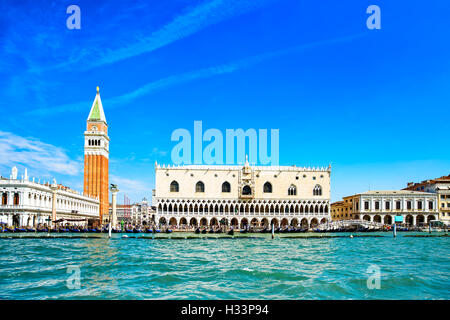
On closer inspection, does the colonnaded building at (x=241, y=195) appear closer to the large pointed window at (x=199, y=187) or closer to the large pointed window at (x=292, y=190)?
the large pointed window at (x=292, y=190)

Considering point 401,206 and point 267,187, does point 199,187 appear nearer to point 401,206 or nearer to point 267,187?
point 267,187

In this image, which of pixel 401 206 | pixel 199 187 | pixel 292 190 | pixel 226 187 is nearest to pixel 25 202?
pixel 199 187

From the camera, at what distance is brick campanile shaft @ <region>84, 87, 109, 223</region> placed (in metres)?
74.0

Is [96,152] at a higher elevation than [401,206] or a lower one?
higher

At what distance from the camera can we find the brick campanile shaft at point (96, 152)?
7400 centimetres

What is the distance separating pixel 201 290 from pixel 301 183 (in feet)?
170

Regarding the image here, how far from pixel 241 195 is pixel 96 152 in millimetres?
31175

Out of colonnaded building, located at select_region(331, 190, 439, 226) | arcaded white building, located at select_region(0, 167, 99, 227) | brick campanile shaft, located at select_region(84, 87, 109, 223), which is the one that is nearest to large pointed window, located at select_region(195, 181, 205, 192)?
→ arcaded white building, located at select_region(0, 167, 99, 227)

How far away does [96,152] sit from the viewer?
244 feet

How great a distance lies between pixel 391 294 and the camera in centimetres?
1123

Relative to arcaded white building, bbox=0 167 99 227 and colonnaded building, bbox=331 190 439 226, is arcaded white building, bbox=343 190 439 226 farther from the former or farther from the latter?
arcaded white building, bbox=0 167 99 227

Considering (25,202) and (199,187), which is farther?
(199,187)

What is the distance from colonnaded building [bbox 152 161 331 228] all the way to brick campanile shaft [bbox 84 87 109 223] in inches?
785
